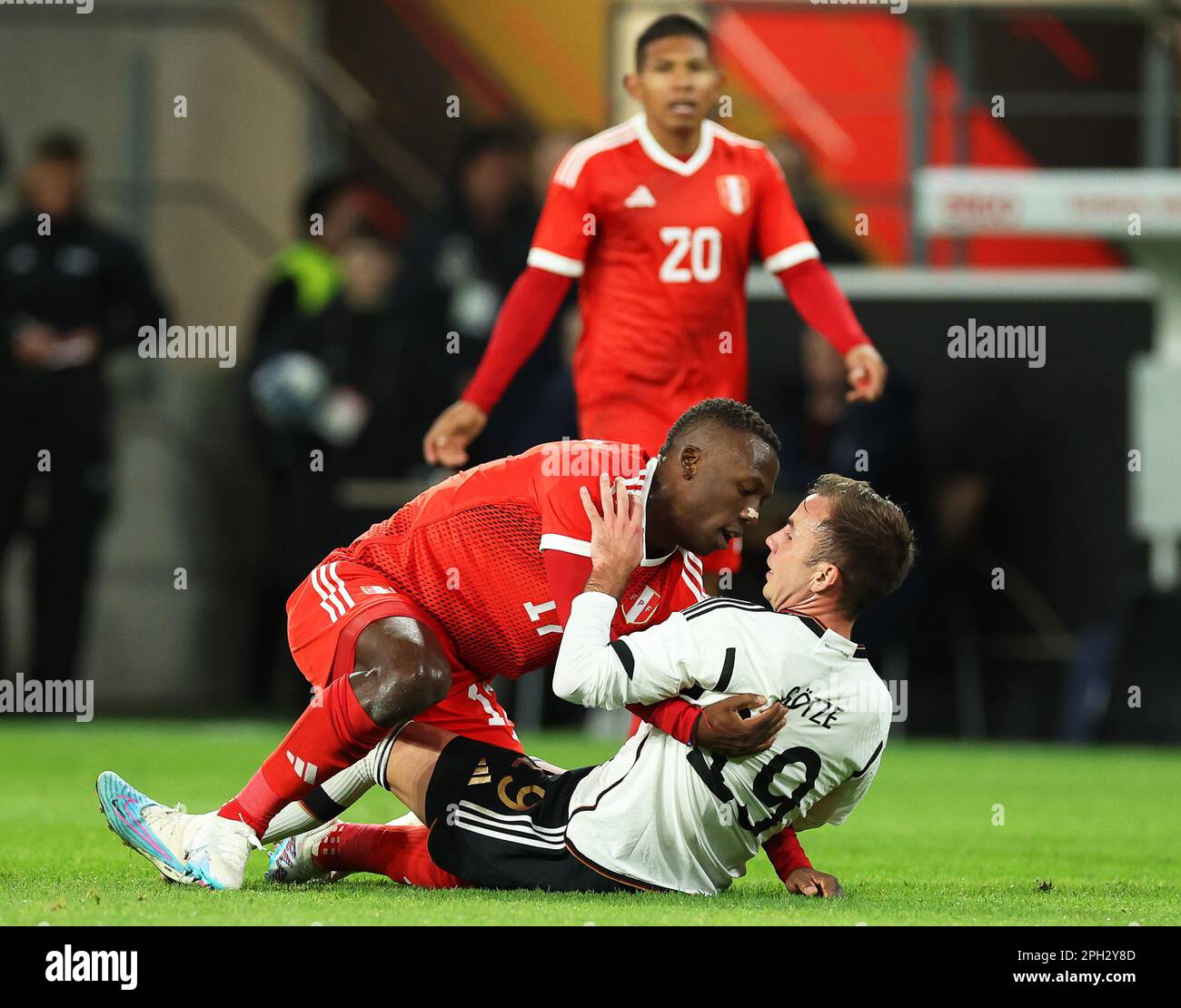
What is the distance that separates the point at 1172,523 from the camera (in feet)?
37.3

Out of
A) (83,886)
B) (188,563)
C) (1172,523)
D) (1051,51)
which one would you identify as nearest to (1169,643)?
(1172,523)

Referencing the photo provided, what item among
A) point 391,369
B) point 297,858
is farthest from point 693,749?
point 391,369

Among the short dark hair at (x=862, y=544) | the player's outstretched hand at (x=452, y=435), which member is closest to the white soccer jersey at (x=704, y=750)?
the short dark hair at (x=862, y=544)

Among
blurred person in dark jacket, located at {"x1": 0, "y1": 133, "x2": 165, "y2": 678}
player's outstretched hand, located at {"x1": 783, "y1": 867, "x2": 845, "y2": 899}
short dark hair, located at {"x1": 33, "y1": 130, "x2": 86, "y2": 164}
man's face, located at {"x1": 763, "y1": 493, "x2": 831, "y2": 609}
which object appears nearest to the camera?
man's face, located at {"x1": 763, "y1": 493, "x2": 831, "y2": 609}

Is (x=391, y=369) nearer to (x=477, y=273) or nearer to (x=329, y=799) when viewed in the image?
(x=477, y=273)

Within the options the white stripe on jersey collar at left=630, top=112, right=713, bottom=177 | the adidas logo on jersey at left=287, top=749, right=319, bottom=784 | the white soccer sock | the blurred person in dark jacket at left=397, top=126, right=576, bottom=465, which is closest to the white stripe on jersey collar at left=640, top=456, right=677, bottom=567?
the white soccer sock

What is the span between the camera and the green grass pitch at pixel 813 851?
15.6ft

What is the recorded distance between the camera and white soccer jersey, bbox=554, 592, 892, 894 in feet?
16.2

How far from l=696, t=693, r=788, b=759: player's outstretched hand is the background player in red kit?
2.33 meters

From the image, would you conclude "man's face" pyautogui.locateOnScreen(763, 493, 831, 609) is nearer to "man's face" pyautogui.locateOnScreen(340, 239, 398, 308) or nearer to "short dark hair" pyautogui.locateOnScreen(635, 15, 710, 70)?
"short dark hair" pyautogui.locateOnScreen(635, 15, 710, 70)

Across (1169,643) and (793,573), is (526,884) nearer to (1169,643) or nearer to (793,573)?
(793,573)

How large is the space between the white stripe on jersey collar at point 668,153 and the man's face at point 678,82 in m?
0.06

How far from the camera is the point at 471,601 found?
214 inches

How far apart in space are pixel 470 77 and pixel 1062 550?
6518mm
